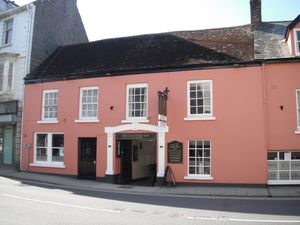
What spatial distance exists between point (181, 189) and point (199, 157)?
210cm

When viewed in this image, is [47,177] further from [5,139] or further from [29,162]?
[5,139]

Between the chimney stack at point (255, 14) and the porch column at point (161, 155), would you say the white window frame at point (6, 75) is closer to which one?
the porch column at point (161, 155)

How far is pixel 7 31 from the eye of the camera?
74.5ft

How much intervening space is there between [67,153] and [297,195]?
495 inches

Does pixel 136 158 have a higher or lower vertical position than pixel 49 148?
lower

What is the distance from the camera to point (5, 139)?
21734mm

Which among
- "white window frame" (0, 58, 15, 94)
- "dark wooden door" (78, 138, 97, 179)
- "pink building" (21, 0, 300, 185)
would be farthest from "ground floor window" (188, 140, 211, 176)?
"white window frame" (0, 58, 15, 94)

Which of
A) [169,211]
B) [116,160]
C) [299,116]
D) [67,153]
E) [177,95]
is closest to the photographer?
[169,211]

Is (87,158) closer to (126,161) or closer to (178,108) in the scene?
(126,161)

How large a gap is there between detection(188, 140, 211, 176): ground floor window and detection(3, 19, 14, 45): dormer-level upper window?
52.3ft

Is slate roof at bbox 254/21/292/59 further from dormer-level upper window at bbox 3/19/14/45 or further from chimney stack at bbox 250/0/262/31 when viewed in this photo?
dormer-level upper window at bbox 3/19/14/45

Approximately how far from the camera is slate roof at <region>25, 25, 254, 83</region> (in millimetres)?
16453

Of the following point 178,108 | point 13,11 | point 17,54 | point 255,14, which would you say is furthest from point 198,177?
point 13,11

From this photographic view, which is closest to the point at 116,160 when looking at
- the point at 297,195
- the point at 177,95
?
the point at 177,95
